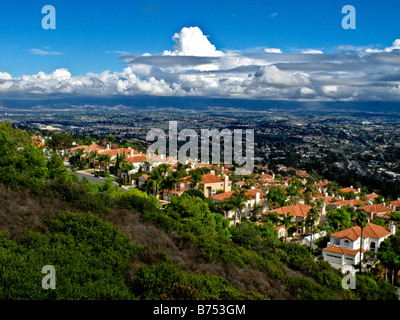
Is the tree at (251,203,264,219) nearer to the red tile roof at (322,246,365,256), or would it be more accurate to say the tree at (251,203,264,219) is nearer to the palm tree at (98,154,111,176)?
the red tile roof at (322,246,365,256)

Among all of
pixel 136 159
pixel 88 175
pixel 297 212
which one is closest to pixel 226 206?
pixel 297 212

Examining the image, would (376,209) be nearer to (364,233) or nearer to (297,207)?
(297,207)

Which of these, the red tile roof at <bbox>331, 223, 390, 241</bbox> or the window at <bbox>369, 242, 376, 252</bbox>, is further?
the window at <bbox>369, 242, 376, 252</bbox>

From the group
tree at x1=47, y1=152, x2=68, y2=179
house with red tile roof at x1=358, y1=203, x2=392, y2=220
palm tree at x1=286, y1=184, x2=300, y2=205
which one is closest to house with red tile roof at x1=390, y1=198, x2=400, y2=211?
house with red tile roof at x1=358, y1=203, x2=392, y2=220

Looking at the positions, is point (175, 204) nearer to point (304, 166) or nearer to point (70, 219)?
point (70, 219)

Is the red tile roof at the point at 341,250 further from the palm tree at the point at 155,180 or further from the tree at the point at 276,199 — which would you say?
the palm tree at the point at 155,180
